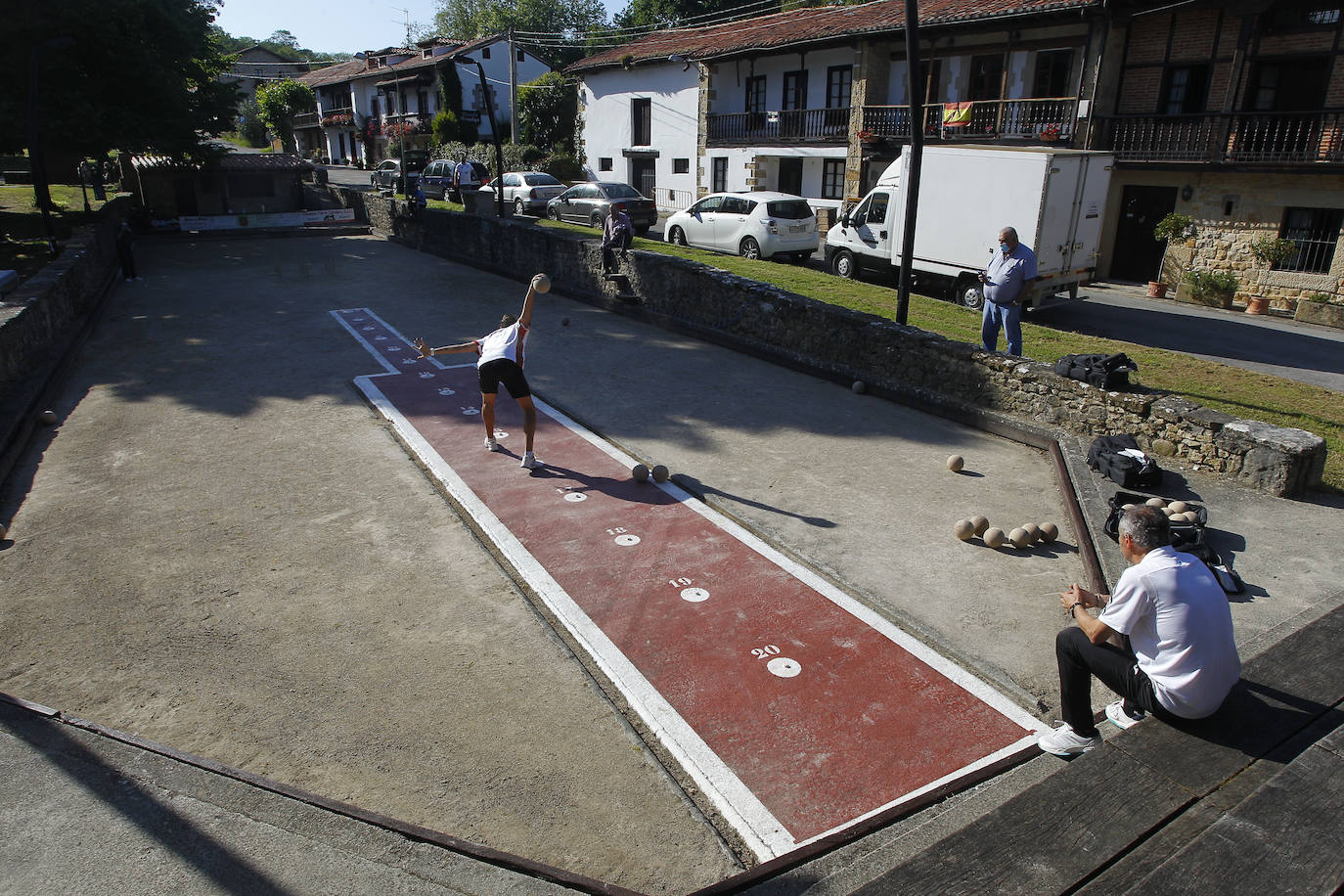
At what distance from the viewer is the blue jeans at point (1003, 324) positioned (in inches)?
426

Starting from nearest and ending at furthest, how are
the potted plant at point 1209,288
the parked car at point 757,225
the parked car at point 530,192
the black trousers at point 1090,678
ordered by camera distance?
the black trousers at point 1090,678
the potted plant at point 1209,288
the parked car at point 757,225
the parked car at point 530,192

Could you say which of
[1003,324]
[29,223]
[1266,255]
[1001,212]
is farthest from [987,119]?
[29,223]

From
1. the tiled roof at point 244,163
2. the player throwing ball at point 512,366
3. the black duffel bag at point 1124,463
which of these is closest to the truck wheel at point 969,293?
the black duffel bag at point 1124,463

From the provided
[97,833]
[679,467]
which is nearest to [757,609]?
[679,467]

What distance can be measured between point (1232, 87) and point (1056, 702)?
2176cm

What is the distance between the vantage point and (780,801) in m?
4.12

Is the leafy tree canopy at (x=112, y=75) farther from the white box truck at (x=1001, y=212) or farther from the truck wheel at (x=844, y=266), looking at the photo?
the white box truck at (x=1001, y=212)

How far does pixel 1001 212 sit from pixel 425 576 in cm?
1329

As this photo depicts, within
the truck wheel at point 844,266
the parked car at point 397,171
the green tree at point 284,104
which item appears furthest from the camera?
the green tree at point 284,104

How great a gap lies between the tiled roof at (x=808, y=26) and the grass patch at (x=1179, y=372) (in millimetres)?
7692

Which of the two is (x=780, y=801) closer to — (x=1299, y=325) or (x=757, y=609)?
(x=757, y=609)

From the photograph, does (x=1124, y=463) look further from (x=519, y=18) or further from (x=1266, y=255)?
(x=519, y=18)

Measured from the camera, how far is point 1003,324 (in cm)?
1107

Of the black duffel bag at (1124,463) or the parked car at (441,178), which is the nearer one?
the black duffel bag at (1124,463)
